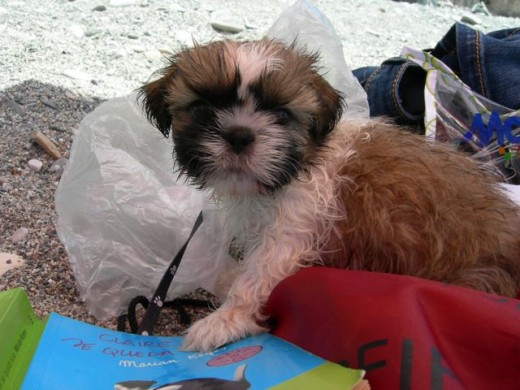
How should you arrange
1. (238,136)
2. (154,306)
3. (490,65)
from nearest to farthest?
(238,136), (154,306), (490,65)

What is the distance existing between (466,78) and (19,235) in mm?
2228

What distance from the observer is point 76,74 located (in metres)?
3.98

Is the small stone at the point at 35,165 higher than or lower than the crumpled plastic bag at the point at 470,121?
lower

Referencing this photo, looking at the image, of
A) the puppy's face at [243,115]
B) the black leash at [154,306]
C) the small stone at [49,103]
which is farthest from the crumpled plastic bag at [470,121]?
the small stone at [49,103]

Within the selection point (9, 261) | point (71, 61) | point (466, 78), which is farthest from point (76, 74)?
point (466, 78)

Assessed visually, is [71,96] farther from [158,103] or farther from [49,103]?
[158,103]

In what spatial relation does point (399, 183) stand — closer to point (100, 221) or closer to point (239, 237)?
point (239, 237)

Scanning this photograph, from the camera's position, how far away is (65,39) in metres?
4.56

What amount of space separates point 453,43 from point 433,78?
45 cm

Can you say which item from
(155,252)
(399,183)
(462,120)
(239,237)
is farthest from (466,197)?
(155,252)

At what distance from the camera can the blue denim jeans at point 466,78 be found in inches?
111

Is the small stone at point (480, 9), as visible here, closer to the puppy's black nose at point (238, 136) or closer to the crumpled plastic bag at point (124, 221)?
the crumpled plastic bag at point (124, 221)

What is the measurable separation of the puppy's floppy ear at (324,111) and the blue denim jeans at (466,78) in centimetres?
103

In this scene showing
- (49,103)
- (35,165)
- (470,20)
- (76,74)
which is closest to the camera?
(35,165)
